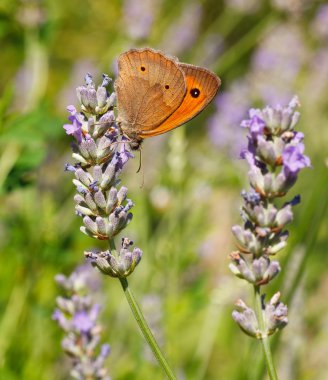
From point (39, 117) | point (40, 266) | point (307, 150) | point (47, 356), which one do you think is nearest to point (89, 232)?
point (39, 117)

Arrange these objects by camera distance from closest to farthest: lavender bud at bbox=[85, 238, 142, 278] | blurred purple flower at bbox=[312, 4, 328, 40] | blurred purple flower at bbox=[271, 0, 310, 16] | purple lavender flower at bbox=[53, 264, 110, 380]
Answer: lavender bud at bbox=[85, 238, 142, 278], purple lavender flower at bbox=[53, 264, 110, 380], blurred purple flower at bbox=[271, 0, 310, 16], blurred purple flower at bbox=[312, 4, 328, 40]

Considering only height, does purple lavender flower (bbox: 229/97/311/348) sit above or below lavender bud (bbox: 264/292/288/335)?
above

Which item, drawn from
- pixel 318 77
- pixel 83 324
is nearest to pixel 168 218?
pixel 318 77

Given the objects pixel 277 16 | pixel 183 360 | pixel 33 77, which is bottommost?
pixel 183 360

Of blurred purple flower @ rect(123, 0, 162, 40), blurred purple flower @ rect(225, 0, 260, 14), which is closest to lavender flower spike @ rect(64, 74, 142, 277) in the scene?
blurred purple flower @ rect(123, 0, 162, 40)

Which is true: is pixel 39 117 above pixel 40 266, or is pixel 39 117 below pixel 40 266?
above

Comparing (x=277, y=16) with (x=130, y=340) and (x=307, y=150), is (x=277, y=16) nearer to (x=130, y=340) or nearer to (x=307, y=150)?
(x=307, y=150)

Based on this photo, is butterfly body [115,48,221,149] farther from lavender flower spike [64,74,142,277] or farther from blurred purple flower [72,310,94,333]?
blurred purple flower [72,310,94,333]
